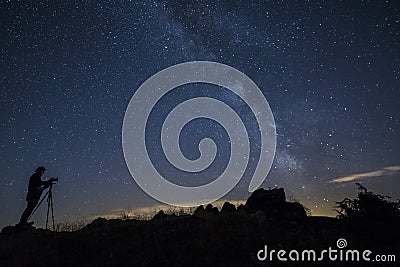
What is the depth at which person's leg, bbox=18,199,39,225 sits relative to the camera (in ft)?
44.3

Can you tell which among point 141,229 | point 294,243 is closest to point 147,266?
point 141,229

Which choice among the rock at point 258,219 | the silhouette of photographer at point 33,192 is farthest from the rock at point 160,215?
the silhouette of photographer at point 33,192

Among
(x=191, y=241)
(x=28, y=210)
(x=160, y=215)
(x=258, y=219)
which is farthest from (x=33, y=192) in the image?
(x=258, y=219)

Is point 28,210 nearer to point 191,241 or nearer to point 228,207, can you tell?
point 191,241

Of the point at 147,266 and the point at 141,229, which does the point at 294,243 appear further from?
the point at 141,229

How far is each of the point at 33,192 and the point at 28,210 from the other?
0.83 metres

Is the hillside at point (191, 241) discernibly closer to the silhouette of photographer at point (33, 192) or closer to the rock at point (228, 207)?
the silhouette of photographer at point (33, 192)

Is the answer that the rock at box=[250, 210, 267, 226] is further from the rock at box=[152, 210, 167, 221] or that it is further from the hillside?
the rock at box=[152, 210, 167, 221]

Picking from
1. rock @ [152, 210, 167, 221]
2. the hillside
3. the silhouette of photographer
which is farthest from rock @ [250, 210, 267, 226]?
the silhouette of photographer

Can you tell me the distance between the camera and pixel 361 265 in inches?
333

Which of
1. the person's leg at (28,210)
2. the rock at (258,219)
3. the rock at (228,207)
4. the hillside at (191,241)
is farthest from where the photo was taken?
the rock at (228,207)

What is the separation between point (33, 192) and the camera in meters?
13.5

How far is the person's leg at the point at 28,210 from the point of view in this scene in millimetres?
13510

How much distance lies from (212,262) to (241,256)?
95 cm
